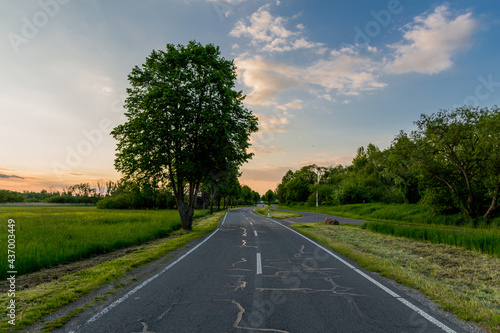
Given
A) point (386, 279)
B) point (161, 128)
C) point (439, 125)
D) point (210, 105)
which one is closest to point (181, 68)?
point (210, 105)

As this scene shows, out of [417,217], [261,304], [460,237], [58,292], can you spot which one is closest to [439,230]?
[460,237]

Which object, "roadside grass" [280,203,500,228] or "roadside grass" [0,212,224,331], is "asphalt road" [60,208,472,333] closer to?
"roadside grass" [0,212,224,331]

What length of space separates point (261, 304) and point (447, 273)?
6.16 meters

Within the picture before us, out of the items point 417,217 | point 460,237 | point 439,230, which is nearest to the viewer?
point 460,237

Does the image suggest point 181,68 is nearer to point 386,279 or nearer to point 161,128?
point 161,128

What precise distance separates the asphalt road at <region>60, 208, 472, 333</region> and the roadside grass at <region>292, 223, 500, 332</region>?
1.97 feet

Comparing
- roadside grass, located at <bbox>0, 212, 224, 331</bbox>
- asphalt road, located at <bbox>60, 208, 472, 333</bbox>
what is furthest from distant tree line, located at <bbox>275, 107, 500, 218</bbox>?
roadside grass, located at <bbox>0, 212, 224, 331</bbox>

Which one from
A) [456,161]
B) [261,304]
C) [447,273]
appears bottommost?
[447,273]

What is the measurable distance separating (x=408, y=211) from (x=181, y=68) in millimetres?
30299

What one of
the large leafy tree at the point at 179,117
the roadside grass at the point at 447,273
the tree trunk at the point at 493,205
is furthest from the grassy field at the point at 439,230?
the large leafy tree at the point at 179,117

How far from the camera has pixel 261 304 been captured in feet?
16.3

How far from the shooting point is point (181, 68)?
19.2 metres

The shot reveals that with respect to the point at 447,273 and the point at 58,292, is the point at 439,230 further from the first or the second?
the point at 58,292

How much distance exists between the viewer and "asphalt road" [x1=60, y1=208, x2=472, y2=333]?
4082mm
